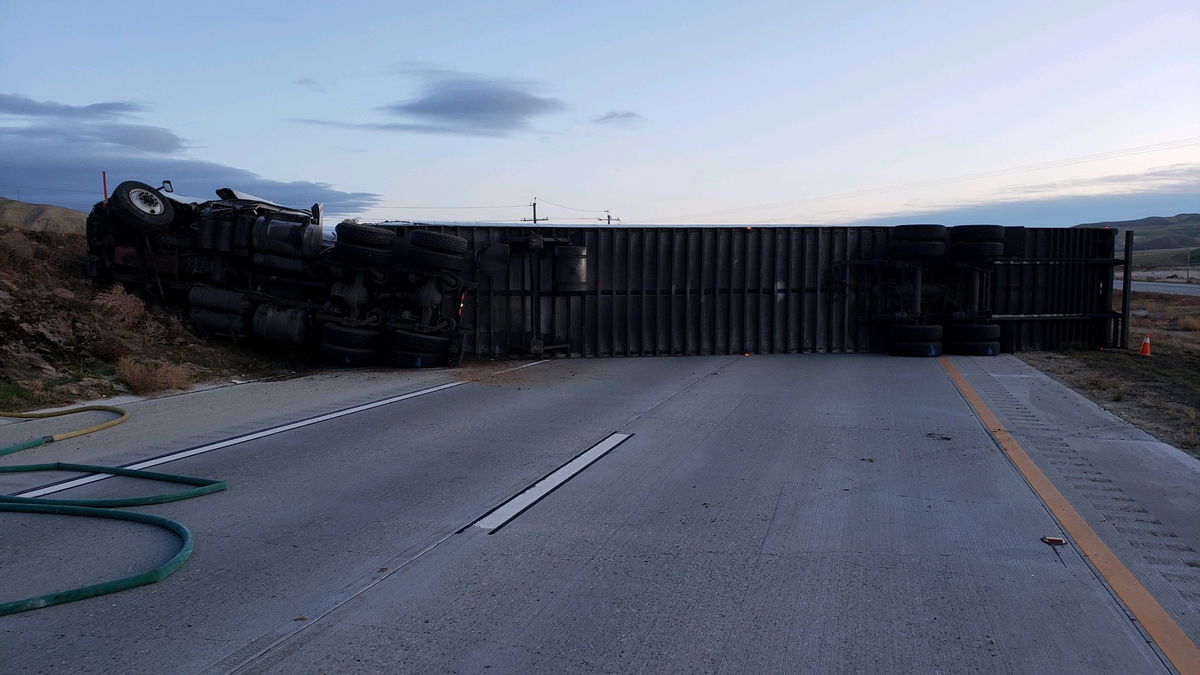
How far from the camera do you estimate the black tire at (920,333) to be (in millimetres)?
19594

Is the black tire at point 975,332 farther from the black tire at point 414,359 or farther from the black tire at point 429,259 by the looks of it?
the black tire at point 414,359

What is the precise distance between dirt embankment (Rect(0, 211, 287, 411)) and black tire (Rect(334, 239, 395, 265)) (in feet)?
7.41

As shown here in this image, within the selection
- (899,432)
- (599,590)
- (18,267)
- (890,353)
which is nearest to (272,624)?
(599,590)

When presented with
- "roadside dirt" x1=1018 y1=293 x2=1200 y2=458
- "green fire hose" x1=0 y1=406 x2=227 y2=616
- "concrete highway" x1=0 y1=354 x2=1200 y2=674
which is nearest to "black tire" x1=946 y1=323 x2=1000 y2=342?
"roadside dirt" x1=1018 y1=293 x2=1200 y2=458

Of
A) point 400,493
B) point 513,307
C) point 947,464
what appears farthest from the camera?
point 513,307

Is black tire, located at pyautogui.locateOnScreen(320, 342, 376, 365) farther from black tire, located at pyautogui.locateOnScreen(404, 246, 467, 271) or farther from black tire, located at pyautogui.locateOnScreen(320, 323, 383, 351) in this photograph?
black tire, located at pyautogui.locateOnScreen(404, 246, 467, 271)

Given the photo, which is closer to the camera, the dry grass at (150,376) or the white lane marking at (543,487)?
the white lane marking at (543,487)

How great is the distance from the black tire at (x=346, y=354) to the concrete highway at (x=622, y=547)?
4671 millimetres

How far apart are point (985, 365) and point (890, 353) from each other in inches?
92.2

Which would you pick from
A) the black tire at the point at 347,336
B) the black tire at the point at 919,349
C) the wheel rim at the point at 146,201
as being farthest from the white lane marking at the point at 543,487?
the wheel rim at the point at 146,201

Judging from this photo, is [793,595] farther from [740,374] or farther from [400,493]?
[740,374]

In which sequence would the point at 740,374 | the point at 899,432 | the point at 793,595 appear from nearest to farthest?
the point at 793,595 → the point at 899,432 → the point at 740,374

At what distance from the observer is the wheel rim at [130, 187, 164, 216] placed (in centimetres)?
1716

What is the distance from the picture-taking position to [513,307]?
64.3 feet
